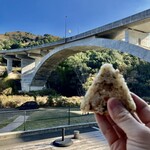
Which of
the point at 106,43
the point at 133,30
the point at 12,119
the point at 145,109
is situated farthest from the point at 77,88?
the point at 145,109

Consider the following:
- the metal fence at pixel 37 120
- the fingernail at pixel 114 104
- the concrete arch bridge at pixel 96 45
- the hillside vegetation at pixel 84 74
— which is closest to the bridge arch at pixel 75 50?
the concrete arch bridge at pixel 96 45

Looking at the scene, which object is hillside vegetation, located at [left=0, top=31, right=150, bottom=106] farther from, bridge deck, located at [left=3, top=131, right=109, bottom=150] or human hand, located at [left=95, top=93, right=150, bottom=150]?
human hand, located at [left=95, top=93, right=150, bottom=150]

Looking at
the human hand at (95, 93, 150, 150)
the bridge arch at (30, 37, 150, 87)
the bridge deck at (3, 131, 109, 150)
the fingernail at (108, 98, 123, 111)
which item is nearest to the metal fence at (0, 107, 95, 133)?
the bridge deck at (3, 131, 109, 150)

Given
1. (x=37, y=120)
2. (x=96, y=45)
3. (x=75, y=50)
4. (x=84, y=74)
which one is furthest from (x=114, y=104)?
(x=84, y=74)

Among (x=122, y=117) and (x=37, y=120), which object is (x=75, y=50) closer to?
(x=37, y=120)

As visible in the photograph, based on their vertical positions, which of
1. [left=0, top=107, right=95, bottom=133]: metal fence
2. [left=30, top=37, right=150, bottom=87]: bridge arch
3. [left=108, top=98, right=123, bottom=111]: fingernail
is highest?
[left=30, top=37, right=150, bottom=87]: bridge arch
